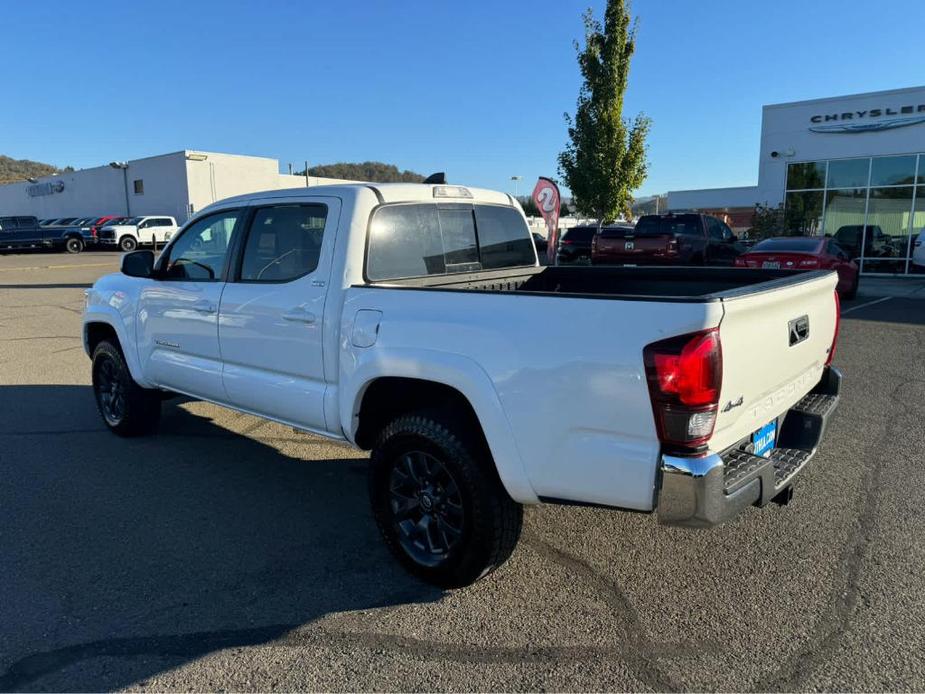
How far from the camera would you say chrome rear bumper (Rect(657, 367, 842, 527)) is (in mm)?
2445

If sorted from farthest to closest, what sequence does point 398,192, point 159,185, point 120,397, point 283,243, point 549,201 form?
point 159,185 < point 549,201 < point 120,397 < point 283,243 < point 398,192

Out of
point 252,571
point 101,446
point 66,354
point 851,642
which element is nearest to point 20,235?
point 66,354

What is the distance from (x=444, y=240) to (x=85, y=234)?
122 feet

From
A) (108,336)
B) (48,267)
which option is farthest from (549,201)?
(48,267)

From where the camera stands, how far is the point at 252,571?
338cm

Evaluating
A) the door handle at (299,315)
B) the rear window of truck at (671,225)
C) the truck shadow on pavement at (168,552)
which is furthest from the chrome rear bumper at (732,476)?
the rear window of truck at (671,225)

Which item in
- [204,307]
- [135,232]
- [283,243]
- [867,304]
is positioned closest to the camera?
[283,243]

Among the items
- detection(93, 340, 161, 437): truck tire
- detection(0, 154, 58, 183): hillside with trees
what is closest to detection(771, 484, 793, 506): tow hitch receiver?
detection(93, 340, 161, 437): truck tire

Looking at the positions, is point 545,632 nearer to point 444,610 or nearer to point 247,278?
point 444,610

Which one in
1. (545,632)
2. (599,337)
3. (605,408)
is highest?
(599,337)

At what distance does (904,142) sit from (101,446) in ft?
78.5

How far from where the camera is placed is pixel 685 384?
2.39m

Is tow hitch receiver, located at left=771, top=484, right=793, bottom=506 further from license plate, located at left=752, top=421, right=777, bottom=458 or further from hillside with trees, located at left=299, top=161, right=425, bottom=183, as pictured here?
hillside with trees, located at left=299, top=161, right=425, bottom=183

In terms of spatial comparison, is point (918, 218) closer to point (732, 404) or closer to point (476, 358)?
point (732, 404)
